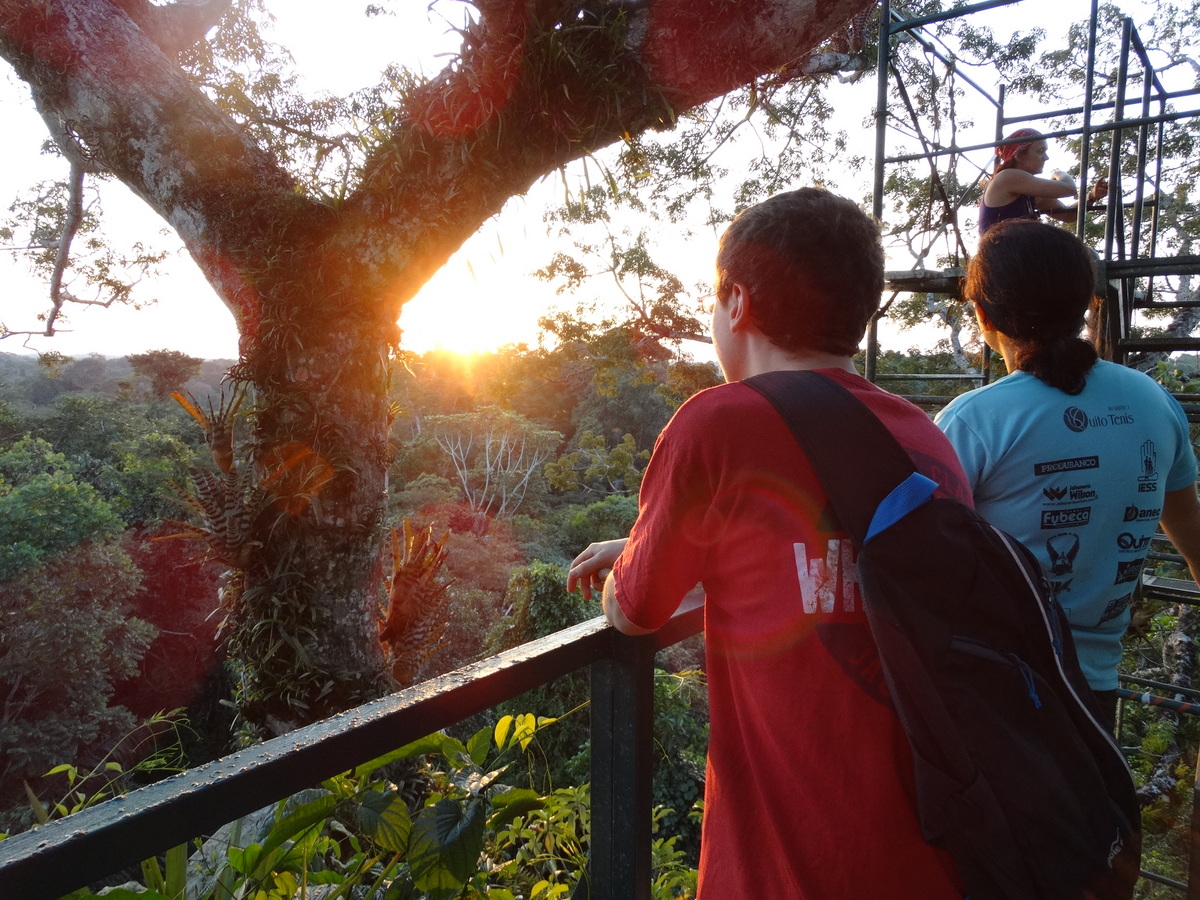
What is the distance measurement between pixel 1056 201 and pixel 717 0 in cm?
230

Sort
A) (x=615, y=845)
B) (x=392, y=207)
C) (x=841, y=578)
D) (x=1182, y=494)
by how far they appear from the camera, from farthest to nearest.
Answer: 1. (x=392, y=207)
2. (x=1182, y=494)
3. (x=615, y=845)
4. (x=841, y=578)

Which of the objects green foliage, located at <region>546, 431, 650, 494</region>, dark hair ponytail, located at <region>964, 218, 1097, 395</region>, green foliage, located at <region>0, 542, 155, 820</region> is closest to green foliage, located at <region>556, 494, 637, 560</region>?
green foliage, located at <region>546, 431, 650, 494</region>

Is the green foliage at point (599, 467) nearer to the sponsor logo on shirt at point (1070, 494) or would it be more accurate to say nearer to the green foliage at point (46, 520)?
the green foliage at point (46, 520)

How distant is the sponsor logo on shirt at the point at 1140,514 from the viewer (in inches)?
52.2

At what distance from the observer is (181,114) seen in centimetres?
357

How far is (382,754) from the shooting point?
0.83 m

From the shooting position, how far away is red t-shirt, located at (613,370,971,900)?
2.62 ft

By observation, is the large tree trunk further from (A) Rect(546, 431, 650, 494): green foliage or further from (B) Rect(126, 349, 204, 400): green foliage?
(B) Rect(126, 349, 204, 400): green foliage

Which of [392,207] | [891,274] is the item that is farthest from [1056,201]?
[392,207]

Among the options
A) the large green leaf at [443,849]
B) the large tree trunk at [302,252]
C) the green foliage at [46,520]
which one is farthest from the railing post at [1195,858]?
the green foliage at [46,520]

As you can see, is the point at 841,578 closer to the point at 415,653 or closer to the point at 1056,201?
the point at 415,653

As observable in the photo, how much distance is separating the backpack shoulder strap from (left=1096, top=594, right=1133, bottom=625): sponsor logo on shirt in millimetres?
825

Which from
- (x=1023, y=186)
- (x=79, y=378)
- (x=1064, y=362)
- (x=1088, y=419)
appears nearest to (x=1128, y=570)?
(x=1088, y=419)

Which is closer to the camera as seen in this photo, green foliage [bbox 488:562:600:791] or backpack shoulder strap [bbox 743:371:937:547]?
backpack shoulder strap [bbox 743:371:937:547]
